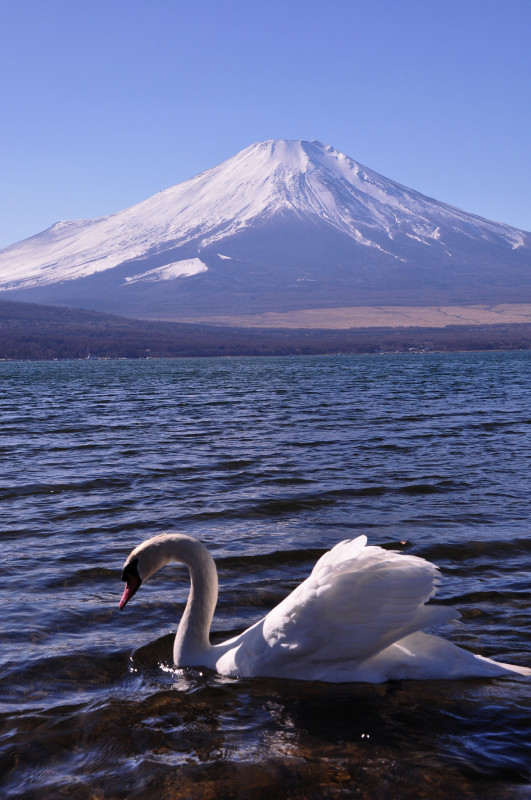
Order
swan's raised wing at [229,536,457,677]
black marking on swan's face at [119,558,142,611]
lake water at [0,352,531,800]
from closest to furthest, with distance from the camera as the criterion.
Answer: lake water at [0,352,531,800] < swan's raised wing at [229,536,457,677] < black marking on swan's face at [119,558,142,611]

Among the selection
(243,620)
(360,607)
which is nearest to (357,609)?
(360,607)

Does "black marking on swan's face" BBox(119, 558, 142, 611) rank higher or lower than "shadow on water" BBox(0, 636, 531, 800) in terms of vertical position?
higher

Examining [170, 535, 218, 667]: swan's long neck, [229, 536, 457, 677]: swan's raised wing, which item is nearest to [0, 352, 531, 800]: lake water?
[170, 535, 218, 667]: swan's long neck

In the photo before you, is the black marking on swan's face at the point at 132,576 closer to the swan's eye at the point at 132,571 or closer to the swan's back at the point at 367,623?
the swan's eye at the point at 132,571

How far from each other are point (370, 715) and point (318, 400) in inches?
1317

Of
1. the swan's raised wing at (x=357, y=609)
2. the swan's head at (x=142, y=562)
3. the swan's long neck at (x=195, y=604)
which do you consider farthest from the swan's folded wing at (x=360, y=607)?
the swan's head at (x=142, y=562)

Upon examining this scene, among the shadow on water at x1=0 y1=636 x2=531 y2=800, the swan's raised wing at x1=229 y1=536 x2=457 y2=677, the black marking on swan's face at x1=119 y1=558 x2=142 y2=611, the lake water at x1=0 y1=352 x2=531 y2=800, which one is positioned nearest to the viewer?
the shadow on water at x1=0 y1=636 x2=531 y2=800

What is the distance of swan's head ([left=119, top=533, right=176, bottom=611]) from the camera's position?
7074 millimetres

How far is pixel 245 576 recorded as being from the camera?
951 cm

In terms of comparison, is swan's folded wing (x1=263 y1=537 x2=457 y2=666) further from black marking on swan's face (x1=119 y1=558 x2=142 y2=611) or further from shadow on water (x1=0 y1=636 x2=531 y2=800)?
black marking on swan's face (x1=119 y1=558 x2=142 y2=611)

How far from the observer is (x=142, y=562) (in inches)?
280

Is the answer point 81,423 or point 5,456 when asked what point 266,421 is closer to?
point 81,423

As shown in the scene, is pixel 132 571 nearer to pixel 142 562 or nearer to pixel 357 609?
pixel 142 562

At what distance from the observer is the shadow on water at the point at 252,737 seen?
5.14 m
